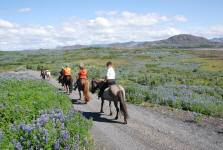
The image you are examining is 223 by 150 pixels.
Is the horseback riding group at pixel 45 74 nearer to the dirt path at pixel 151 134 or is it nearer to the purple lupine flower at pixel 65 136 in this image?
the dirt path at pixel 151 134

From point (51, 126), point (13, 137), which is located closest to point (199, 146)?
point (51, 126)

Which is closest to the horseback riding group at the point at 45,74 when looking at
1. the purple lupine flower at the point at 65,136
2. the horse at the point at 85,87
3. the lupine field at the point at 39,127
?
the horse at the point at 85,87

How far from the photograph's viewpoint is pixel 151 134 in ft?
25.0

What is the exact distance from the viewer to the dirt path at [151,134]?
669 cm

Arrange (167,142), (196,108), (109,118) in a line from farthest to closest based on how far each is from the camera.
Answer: (196,108)
(109,118)
(167,142)

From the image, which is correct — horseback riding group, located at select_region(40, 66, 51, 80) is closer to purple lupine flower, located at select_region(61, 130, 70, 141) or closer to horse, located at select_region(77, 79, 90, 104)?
horse, located at select_region(77, 79, 90, 104)

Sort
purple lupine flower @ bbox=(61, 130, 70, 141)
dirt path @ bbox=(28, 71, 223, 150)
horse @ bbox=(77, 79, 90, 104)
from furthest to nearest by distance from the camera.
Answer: horse @ bbox=(77, 79, 90, 104)
dirt path @ bbox=(28, 71, 223, 150)
purple lupine flower @ bbox=(61, 130, 70, 141)

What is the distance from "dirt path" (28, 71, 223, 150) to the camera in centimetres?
669

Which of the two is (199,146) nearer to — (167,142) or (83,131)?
(167,142)

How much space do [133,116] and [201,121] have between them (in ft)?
11.6

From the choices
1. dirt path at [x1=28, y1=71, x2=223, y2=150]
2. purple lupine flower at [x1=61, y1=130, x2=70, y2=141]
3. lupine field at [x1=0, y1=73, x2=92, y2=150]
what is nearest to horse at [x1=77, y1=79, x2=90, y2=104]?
dirt path at [x1=28, y1=71, x2=223, y2=150]

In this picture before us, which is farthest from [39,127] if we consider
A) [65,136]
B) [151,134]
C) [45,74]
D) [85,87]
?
[45,74]

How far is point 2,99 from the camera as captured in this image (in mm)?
7016

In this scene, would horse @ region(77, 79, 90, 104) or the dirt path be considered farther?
horse @ region(77, 79, 90, 104)
